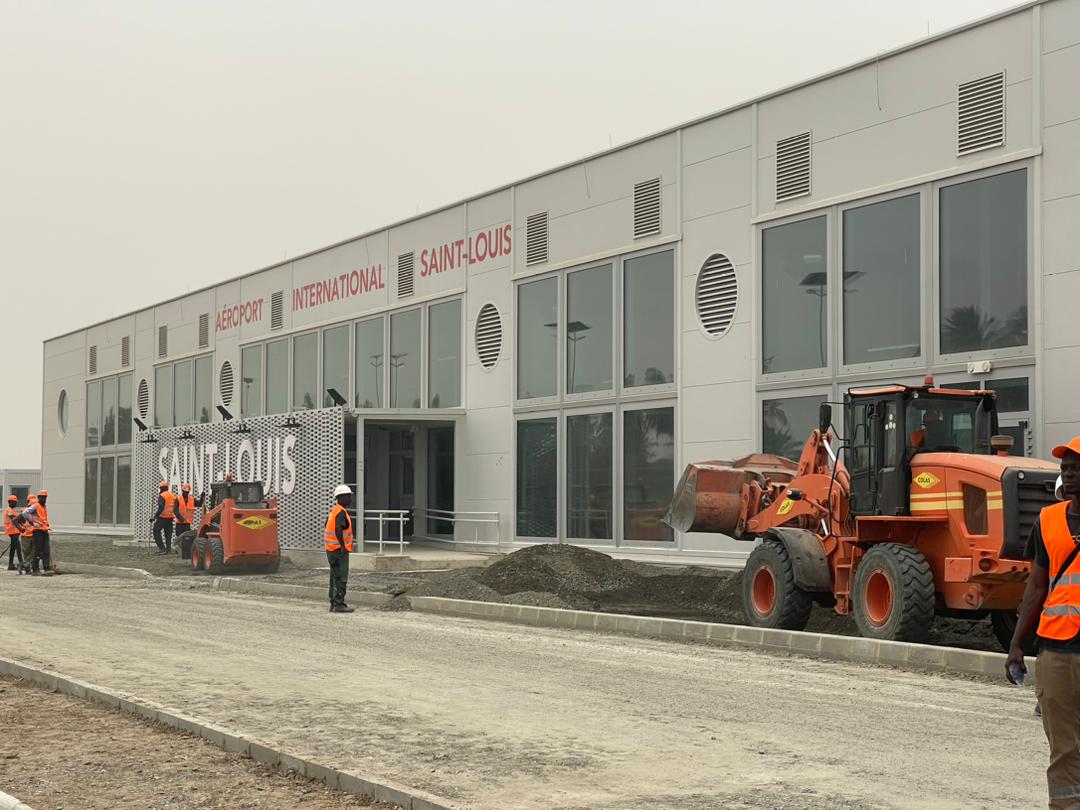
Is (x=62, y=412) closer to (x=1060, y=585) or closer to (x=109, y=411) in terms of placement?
(x=109, y=411)

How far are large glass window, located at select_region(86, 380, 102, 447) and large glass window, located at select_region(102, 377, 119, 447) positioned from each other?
40cm

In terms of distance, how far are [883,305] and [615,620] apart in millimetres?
7313

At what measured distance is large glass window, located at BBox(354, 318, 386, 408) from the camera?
123ft

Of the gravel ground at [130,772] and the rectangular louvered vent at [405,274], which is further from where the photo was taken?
the rectangular louvered vent at [405,274]

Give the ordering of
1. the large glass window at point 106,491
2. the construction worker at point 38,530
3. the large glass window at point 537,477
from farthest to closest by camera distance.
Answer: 1. the large glass window at point 106,491
2. the construction worker at point 38,530
3. the large glass window at point 537,477

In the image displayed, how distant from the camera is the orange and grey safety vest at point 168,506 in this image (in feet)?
129

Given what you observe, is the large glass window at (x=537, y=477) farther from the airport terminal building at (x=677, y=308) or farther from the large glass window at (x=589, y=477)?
the large glass window at (x=589, y=477)

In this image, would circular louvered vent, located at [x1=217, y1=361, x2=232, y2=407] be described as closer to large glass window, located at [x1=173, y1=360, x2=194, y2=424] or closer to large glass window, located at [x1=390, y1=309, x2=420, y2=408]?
large glass window, located at [x1=173, y1=360, x2=194, y2=424]

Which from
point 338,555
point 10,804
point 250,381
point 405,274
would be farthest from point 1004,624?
point 250,381

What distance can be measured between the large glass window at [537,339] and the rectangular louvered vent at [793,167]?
7288 millimetres

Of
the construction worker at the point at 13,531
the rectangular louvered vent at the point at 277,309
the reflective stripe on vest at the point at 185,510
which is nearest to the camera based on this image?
the construction worker at the point at 13,531

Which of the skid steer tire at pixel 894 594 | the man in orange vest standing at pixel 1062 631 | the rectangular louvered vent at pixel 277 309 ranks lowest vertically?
the skid steer tire at pixel 894 594

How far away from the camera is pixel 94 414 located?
56.8 meters

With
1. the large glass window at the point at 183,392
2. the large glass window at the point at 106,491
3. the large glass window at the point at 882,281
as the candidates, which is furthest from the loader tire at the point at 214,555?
the large glass window at the point at 106,491
